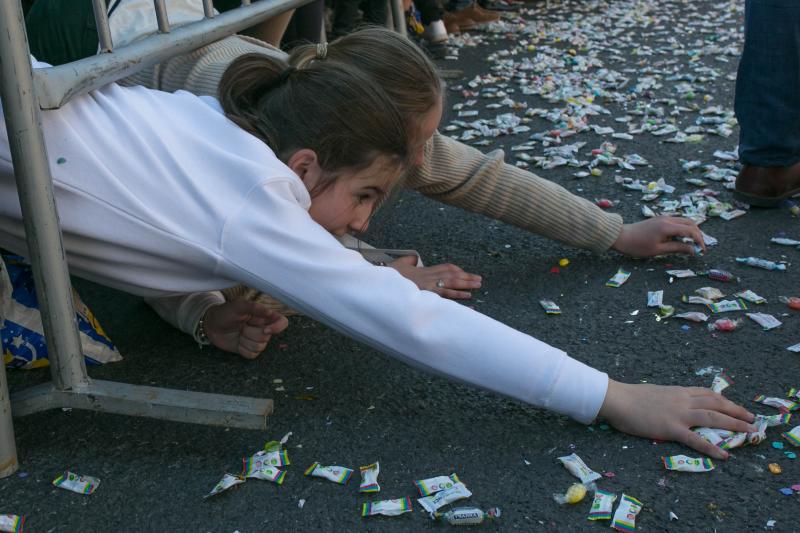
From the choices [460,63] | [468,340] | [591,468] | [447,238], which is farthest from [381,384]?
[460,63]

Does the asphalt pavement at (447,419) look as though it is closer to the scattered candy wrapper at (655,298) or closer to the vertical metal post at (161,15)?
the scattered candy wrapper at (655,298)

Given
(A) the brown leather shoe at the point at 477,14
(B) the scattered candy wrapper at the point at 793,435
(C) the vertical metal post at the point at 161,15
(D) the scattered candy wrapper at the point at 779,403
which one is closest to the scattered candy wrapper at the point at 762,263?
(D) the scattered candy wrapper at the point at 779,403

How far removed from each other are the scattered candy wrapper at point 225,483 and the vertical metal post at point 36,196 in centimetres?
34

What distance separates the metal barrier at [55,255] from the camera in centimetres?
146

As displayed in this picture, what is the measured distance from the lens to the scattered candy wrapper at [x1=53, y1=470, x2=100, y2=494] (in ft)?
5.26

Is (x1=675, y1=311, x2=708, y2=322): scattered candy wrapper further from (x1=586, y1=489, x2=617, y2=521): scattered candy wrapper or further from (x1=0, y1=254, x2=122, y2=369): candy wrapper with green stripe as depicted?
(x1=0, y1=254, x2=122, y2=369): candy wrapper with green stripe

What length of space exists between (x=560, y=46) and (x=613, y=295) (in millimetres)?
3812

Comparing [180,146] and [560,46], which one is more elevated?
[180,146]

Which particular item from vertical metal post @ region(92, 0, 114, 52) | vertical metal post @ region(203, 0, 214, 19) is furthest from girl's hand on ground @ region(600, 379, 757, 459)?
vertical metal post @ region(203, 0, 214, 19)

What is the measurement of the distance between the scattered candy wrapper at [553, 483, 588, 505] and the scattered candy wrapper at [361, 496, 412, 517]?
26 centimetres

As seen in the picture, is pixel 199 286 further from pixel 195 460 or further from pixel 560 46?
pixel 560 46

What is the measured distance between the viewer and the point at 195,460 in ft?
5.53

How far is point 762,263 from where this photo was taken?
2469mm

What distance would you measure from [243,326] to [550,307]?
79cm
